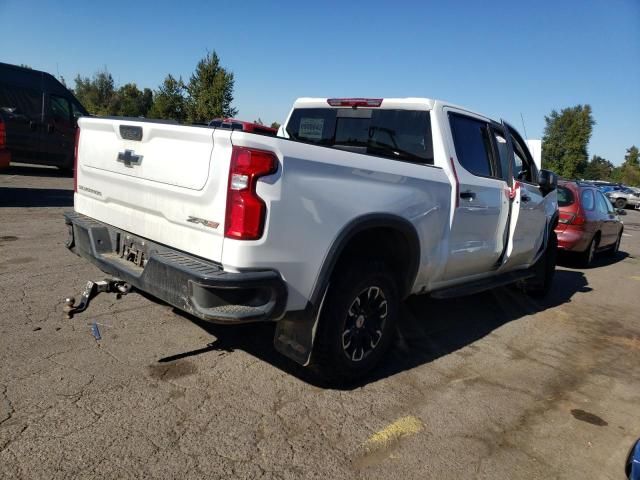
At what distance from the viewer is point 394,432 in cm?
312

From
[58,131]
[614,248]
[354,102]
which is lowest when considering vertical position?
[614,248]

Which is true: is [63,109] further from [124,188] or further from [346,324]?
[346,324]

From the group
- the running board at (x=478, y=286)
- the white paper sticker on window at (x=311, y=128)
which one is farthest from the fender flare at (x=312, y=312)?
the white paper sticker on window at (x=311, y=128)

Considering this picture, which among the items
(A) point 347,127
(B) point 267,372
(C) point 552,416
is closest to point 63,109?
(A) point 347,127

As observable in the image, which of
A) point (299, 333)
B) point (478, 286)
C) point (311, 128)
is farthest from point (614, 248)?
point (299, 333)

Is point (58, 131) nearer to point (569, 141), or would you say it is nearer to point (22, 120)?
point (22, 120)

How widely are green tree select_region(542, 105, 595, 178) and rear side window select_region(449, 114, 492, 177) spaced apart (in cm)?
5271

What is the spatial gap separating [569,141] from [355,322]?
5779cm

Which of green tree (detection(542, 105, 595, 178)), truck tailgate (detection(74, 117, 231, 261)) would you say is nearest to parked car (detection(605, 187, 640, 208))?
green tree (detection(542, 105, 595, 178))

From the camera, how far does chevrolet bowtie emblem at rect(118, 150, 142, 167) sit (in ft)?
11.0

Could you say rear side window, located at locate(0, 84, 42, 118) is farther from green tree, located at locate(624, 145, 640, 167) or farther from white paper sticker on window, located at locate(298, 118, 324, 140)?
green tree, located at locate(624, 145, 640, 167)

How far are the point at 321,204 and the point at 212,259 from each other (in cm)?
70

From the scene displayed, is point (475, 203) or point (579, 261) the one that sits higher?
point (475, 203)

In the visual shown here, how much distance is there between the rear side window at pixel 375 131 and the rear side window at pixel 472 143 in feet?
1.07
